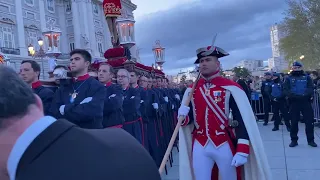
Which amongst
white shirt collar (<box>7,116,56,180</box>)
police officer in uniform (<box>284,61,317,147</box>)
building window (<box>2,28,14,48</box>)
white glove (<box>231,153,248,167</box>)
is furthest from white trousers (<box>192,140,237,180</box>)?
building window (<box>2,28,14,48</box>)

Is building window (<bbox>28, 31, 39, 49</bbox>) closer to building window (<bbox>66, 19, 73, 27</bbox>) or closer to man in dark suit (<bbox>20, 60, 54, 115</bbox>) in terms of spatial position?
building window (<bbox>66, 19, 73, 27</bbox>)

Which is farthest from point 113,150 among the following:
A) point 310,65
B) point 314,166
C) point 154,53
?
point 310,65

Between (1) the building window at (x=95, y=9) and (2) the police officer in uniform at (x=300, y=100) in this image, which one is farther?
(1) the building window at (x=95, y=9)

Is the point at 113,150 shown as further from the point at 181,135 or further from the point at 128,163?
the point at 181,135

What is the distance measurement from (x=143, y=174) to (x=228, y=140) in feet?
9.69

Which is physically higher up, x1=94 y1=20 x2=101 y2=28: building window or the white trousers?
x1=94 y1=20 x2=101 y2=28: building window

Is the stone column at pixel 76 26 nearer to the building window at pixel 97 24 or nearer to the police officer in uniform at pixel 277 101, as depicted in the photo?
the building window at pixel 97 24

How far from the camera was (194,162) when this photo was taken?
4.18 meters

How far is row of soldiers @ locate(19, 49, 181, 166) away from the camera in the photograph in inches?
177

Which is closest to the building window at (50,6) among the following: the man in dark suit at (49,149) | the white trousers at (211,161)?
the white trousers at (211,161)

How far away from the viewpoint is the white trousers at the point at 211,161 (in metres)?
4.01

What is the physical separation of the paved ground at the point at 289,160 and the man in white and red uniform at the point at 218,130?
2697mm

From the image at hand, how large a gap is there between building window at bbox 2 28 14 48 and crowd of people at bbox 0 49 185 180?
31.6 m

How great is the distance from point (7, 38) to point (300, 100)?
35960mm
